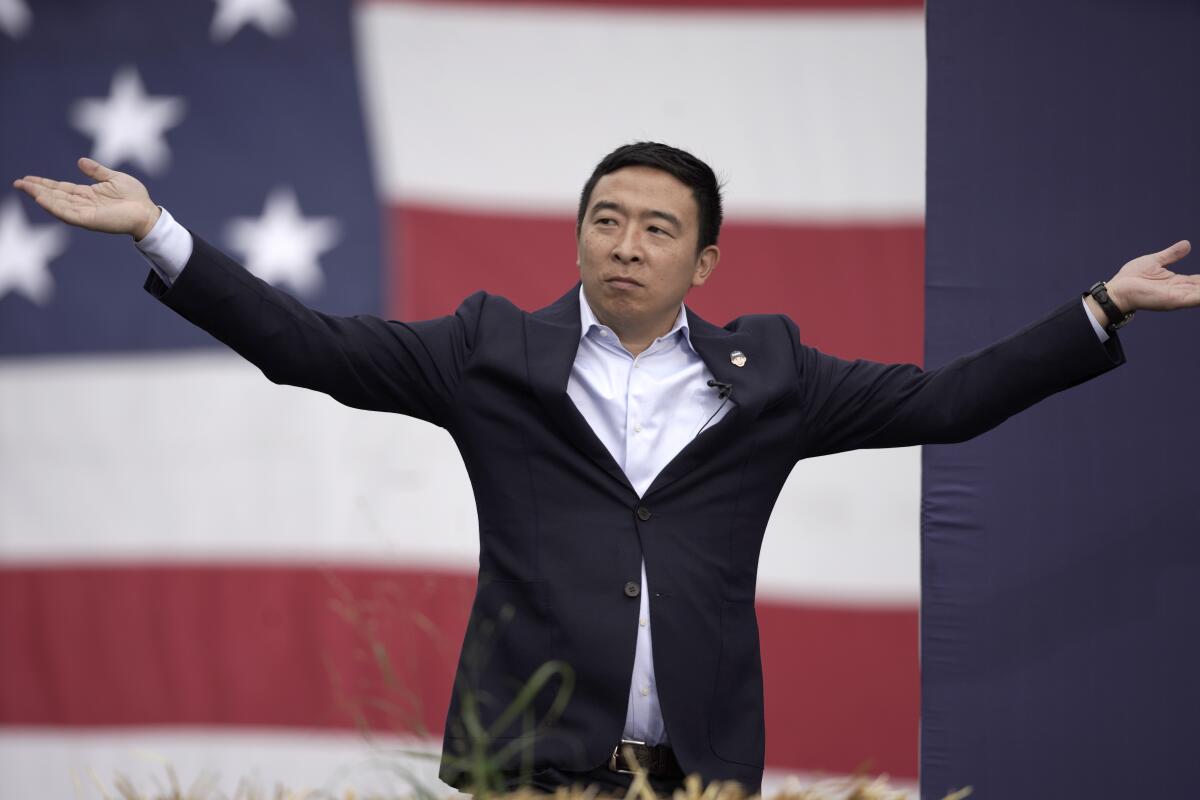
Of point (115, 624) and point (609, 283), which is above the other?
point (609, 283)

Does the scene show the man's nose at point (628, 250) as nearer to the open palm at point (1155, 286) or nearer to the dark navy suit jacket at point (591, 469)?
the dark navy suit jacket at point (591, 469)

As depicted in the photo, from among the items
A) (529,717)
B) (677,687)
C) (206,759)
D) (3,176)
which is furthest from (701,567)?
(3,176)

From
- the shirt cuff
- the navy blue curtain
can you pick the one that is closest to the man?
the shirt cuff

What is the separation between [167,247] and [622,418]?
2.45ft

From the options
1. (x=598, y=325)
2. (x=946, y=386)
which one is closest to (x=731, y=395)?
(x=598, y=325)

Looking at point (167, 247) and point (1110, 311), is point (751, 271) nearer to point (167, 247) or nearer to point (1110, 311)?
point (1110, 311)

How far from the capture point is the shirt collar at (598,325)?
2.38 m

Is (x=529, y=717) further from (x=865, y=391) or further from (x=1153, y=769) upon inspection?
(x=1153, y=769)

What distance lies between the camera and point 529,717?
209cm

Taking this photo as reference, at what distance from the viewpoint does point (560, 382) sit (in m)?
2.22

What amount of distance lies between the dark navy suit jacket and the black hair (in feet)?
0.72

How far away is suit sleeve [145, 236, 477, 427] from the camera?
2057mm

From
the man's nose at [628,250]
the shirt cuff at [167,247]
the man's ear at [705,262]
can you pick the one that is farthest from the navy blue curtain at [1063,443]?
the shirt cuff at [167,247]

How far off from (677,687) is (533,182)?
1.98 m
